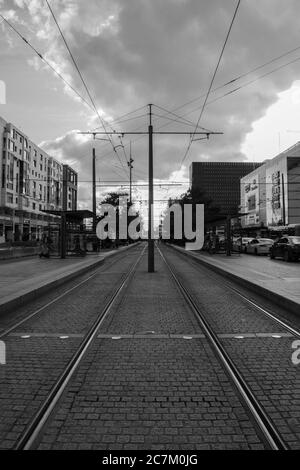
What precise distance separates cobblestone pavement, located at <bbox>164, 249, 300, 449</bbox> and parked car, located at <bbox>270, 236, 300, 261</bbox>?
13611 millimetres

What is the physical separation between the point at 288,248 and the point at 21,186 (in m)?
62.5

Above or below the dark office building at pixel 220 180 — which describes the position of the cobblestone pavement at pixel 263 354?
below

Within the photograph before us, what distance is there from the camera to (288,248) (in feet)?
75.6

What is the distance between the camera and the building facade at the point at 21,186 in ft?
221

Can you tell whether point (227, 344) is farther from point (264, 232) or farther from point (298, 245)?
point (264, 232)

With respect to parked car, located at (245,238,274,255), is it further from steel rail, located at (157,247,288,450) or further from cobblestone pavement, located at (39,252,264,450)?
cobblestone pavement, located at (39,252,264,450)

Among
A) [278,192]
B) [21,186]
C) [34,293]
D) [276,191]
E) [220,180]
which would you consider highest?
[220,180]

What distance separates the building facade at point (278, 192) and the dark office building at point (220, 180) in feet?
17.5

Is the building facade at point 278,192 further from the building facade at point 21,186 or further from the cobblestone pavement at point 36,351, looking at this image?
the cobblestone pavement at point 36,351

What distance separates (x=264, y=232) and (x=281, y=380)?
4656cm

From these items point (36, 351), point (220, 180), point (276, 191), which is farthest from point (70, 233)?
point (276, 191)

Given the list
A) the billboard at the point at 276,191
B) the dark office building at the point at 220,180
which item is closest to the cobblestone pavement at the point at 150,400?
the dark office building at the point at 220,180

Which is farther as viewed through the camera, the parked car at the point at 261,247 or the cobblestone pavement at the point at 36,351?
the parked car at the point at 261,247

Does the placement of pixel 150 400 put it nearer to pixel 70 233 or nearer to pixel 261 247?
pixel 70 233
